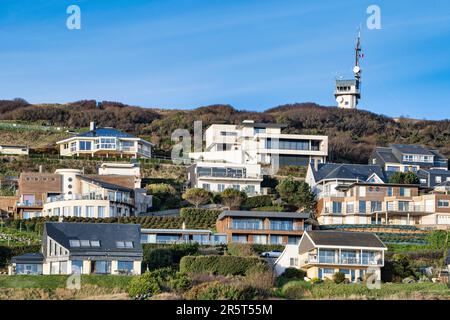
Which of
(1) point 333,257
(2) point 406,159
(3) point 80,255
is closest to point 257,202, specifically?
(1) point 333,257

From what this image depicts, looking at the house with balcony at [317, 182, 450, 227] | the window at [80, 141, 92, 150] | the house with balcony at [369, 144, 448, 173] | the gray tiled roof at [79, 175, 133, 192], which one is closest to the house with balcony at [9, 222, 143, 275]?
the gray tiled roof at [79, 175, 133, 192]

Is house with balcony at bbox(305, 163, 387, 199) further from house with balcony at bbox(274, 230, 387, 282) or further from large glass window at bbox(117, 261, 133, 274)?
large glass window at bbox(117, 261, 133, 274)

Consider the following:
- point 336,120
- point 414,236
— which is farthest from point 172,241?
point 336,120

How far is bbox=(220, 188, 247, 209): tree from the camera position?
85.2 metres

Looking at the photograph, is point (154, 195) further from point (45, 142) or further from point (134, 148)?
point (45, 142)

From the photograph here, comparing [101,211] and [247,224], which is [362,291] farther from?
[101,211]

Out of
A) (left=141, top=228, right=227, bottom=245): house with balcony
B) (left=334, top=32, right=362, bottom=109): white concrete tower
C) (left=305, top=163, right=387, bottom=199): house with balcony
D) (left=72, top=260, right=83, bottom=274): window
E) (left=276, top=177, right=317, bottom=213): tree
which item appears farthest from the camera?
(left=334, top=32, right=362, bottom=109): white concrete tower

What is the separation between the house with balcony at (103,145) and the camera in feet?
336

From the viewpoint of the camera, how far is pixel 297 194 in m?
85.6

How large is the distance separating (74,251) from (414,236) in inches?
996

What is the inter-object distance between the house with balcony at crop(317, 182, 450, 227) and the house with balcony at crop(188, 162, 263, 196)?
7.49 meters

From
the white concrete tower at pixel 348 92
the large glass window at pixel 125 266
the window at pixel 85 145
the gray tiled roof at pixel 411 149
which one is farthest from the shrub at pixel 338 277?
the white concrete tower at pixel 348 92

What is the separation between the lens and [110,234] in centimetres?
6744

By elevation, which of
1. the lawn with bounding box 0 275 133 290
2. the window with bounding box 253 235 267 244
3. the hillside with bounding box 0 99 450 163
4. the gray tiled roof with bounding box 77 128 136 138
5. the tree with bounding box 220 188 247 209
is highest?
the hillside with bounding box 0 99 450 163
